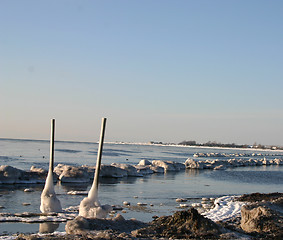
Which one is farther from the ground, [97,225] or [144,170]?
[97,225]

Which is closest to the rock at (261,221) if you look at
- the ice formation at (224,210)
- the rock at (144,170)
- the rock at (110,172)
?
A: the ice formation at (224,210)

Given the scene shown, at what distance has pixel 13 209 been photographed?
1686 centimetres

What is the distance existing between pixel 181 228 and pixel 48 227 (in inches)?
188

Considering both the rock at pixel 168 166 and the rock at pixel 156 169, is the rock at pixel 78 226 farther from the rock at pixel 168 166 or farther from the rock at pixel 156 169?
the rock at pixel 168 166

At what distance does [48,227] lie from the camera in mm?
13352

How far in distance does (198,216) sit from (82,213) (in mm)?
4760

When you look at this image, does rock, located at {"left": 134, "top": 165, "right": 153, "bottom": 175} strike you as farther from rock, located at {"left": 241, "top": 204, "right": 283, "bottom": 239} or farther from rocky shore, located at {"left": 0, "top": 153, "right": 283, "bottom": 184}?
rock, located at {"left": 241, "top": 204, "right": 283, "bottom": 239}

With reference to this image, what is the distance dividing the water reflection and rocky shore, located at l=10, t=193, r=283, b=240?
1470 mm

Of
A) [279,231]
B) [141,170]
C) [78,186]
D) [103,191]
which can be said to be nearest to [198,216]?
[279,231]

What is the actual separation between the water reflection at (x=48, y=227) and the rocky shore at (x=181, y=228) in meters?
1.47

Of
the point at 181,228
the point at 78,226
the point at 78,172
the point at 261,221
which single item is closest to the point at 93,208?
the point at 78,226

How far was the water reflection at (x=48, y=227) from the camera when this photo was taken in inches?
506

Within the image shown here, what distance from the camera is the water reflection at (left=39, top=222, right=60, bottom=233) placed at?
506 inches

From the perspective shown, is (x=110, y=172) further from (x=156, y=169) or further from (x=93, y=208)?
(x=93, y=208)
